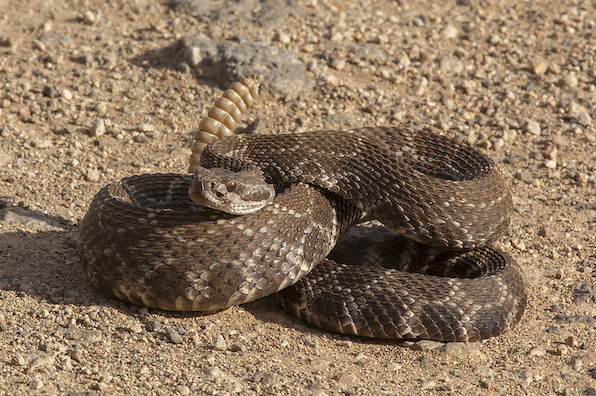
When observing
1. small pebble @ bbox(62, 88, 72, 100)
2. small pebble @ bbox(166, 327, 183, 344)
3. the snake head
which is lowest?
small pebble @ bbox(166, 327, 183, 344)

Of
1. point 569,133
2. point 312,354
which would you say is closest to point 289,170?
point 312,354

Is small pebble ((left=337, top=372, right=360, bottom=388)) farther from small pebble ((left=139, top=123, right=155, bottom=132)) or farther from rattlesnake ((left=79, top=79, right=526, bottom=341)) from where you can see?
small pebble ((left=139, top=123, right=155, bottom=132))

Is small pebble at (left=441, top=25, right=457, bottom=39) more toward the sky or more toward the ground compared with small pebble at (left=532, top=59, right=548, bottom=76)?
more toward the sky

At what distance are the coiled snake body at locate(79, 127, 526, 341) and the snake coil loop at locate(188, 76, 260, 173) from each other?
58 cm

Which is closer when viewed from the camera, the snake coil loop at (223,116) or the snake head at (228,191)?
the snake head at (228,191)

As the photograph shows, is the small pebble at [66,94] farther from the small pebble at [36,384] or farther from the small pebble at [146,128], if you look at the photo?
the small pebble at [36,384]

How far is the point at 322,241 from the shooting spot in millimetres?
7531

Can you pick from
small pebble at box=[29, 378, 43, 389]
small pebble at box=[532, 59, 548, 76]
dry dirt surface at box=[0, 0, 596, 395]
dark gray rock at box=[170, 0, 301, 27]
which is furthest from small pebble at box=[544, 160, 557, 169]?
small pebble at box=[29, 378, 43, 389]

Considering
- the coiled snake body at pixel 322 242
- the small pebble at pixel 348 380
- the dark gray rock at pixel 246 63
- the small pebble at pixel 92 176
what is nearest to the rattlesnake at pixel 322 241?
the coiled snake body at pixel 322 242

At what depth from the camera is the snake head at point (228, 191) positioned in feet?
22.7

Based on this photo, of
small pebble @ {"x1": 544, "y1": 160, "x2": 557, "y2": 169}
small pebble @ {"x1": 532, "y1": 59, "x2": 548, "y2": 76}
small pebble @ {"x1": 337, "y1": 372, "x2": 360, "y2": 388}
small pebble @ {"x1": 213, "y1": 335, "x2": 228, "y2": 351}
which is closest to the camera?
small pebble @ {"x1": 337, "y1": 372, "x2": 360, "y2": 388}

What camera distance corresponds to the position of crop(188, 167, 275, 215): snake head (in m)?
6.92

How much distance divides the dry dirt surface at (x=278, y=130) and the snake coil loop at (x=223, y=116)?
123 cm

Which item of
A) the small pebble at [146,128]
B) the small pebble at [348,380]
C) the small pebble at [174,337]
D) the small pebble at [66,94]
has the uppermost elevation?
the small pebble at [66,94]
